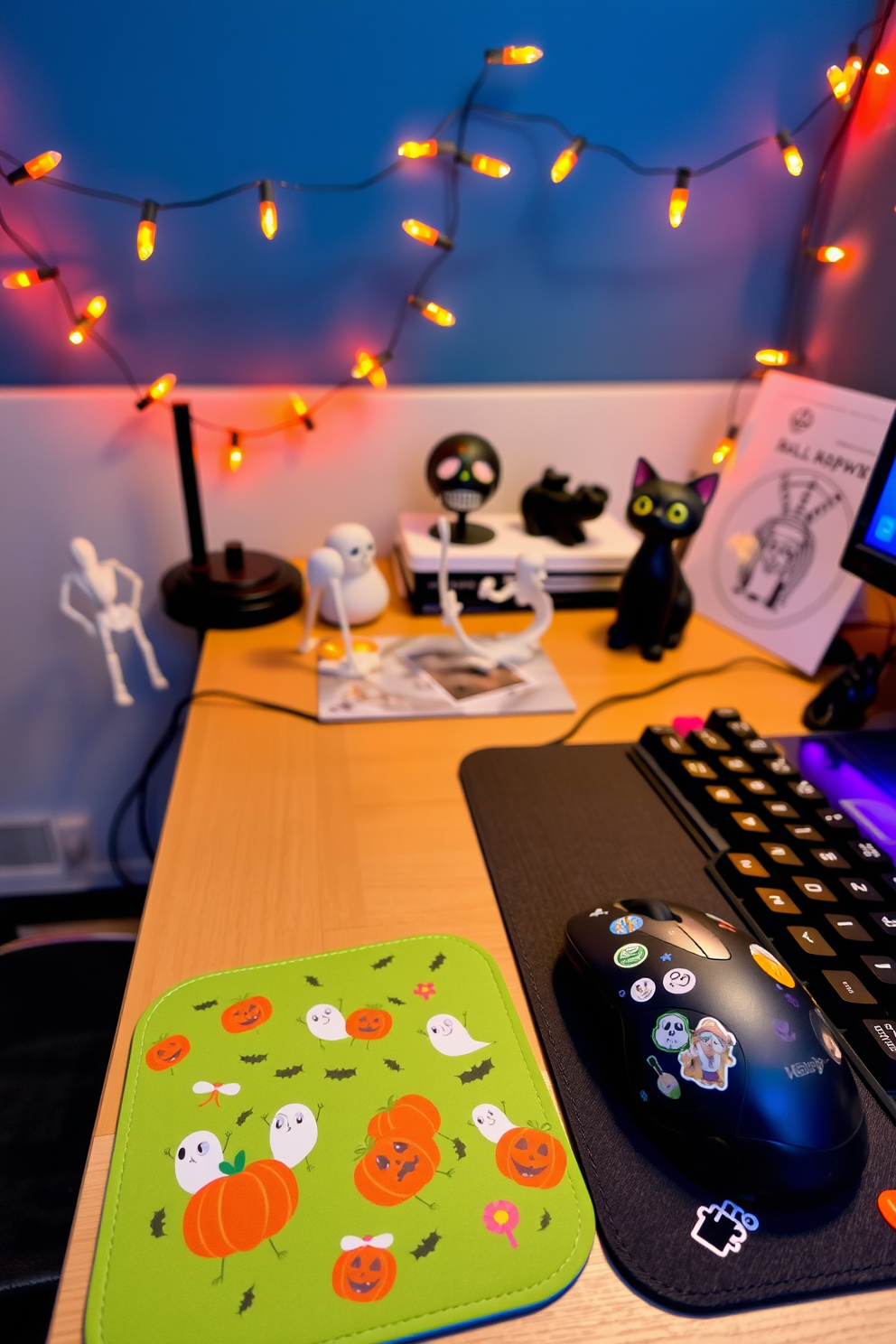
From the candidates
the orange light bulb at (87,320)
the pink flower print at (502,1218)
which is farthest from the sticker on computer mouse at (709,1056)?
the orange light bulb at (87,320)

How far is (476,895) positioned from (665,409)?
735mm

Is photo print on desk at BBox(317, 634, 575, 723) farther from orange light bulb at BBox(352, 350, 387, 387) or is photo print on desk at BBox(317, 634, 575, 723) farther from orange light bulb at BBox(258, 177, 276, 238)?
orange light bulb at BBox(258, 177, 276, 238)

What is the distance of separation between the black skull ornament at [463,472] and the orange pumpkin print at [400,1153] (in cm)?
65

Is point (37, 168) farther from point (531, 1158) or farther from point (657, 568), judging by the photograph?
point (531, 1158)

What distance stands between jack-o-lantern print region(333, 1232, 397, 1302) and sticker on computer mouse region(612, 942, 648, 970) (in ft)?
0.59

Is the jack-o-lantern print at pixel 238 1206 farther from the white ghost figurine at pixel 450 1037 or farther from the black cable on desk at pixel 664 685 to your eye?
the black cable on desk at pixel 664 685

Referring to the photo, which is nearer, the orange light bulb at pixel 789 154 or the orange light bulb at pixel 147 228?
the orange light bulb at pixel 147 228

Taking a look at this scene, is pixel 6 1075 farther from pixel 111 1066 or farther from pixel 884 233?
pixel 884 233

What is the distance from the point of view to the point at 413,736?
2.43 ft

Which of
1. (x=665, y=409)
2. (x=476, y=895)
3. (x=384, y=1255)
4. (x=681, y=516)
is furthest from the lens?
(x=665, y=409)

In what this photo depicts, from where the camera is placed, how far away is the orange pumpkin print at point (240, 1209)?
1.21ft

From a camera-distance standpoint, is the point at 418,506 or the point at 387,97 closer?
the point at 387,97

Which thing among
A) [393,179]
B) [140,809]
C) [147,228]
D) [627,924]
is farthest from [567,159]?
[140,809]

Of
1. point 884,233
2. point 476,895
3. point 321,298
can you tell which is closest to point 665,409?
point 884,233
